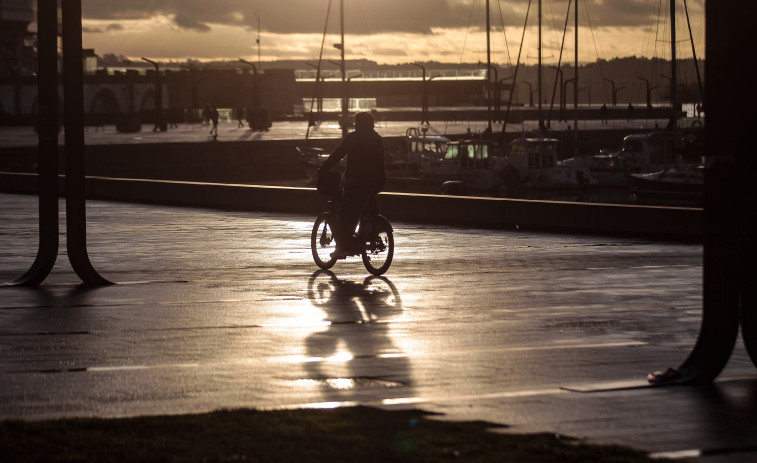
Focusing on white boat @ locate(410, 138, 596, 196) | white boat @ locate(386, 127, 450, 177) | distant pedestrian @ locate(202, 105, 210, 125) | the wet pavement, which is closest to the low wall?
the wet pavement

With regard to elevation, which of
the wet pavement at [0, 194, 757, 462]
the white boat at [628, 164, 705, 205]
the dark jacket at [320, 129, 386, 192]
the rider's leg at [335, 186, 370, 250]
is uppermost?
the dark jacket at [320, 129, 386, 192]

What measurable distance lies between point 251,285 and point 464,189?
25.8 metres

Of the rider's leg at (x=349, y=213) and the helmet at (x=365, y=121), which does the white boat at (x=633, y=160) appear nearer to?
the helmet at (x=365, y=121)

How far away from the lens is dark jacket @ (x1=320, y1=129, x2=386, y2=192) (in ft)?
51.4

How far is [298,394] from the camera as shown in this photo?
26.0 ft

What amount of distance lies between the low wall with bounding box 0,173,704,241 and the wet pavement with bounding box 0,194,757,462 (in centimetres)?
248

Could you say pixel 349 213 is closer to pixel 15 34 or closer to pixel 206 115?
pixel 206 115

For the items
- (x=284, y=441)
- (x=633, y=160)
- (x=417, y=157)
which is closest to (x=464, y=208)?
(x=284, y=441)

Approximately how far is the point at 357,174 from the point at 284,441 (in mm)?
9419

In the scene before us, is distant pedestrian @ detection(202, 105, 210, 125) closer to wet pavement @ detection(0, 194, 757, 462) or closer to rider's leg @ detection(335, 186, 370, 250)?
wet pavement @ detection(0, 194, 757, 462)

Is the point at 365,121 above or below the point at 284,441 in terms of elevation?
above

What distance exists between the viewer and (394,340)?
10305 millimetres

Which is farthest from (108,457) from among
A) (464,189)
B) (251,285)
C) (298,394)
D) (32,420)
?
(464,189)

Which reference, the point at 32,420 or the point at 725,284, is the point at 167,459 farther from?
the point at 725,284
